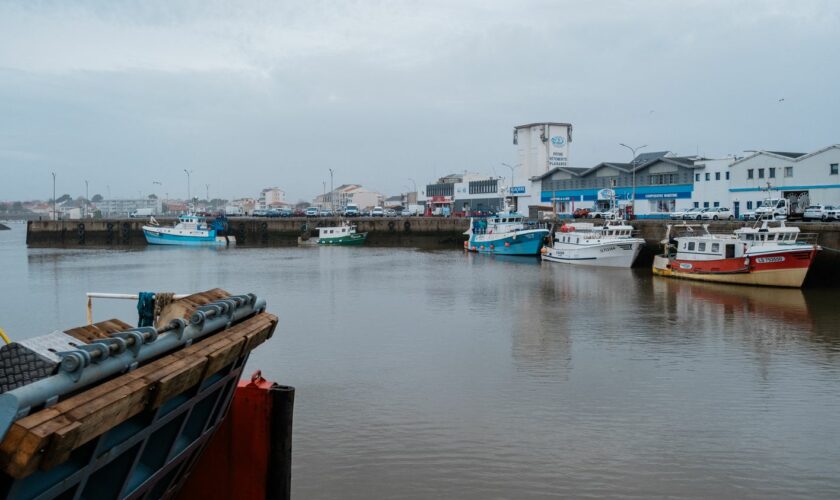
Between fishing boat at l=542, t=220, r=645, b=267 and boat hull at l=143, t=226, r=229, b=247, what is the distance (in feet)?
119

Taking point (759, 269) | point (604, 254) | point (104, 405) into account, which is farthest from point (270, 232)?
point (104, 405)

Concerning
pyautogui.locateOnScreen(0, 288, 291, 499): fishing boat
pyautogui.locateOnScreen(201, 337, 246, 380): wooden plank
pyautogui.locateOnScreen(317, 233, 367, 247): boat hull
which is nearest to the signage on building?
pyautogui.locateOnScreen(317, 233, 367, 247): boat hull

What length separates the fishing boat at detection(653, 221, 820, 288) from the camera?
3155 centimetres

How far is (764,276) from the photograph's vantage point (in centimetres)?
3253

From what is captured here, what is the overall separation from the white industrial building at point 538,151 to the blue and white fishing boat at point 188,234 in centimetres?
3167

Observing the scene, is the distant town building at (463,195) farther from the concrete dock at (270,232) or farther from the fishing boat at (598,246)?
the fishing boat at (598,246)

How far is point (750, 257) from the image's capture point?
1298 inches

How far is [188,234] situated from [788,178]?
53.1 m

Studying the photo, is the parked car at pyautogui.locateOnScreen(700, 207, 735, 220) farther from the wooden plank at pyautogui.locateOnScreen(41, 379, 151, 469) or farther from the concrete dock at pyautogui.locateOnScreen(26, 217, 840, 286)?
the wooden plank at pyautogui.locateOnScreen(41, 379, 151, 469)

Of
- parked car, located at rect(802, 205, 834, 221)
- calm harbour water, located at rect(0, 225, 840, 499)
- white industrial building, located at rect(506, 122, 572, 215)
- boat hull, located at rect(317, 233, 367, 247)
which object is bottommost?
calm harbour water, located at rect(0, 225, 840, 499)

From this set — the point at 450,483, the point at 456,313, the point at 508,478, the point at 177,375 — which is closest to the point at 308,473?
the point at 450,483

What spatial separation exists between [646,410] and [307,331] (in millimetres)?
11432

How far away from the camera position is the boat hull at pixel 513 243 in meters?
54.6

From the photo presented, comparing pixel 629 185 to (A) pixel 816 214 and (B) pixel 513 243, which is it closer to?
(B) pixel 513 243
